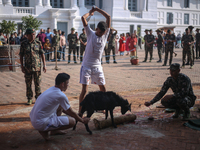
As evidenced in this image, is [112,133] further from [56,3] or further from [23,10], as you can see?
[56,3]

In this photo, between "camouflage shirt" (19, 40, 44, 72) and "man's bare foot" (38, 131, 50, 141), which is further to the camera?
"camouflage shirt" (19, 40, 44, 72)

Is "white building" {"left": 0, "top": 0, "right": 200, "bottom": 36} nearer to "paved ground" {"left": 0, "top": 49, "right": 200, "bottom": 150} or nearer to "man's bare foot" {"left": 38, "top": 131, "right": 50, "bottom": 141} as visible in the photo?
"paved ground" {"left": 0, "top": 49, "right": 200, "bottom": 150}

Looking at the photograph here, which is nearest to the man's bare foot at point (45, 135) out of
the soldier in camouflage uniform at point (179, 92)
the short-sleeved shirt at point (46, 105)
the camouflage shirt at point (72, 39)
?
the short-sleeved shirt at point (46, 105)

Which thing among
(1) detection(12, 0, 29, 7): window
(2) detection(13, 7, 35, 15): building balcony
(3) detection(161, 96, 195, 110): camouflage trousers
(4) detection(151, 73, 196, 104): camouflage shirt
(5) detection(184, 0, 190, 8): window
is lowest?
(3) detection(161, 96, 195, 110): camouflage trousers

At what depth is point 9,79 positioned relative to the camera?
1051cm

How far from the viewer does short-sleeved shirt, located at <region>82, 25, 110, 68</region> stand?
197 inches

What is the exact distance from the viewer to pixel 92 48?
504cm

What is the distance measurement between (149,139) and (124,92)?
13.1ft

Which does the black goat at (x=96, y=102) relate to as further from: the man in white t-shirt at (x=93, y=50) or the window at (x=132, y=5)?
the window at (x=132, y=5)

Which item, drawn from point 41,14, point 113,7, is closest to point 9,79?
point 41,14

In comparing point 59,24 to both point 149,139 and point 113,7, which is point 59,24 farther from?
point 149,139

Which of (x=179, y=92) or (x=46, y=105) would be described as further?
(x=179, y=92)

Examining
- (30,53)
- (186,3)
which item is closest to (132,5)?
(186,3)

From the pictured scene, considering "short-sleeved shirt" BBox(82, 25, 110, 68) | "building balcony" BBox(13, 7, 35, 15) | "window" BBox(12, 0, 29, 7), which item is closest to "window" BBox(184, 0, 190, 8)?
"building balcony" BBox(13, 7, 35, 15)
